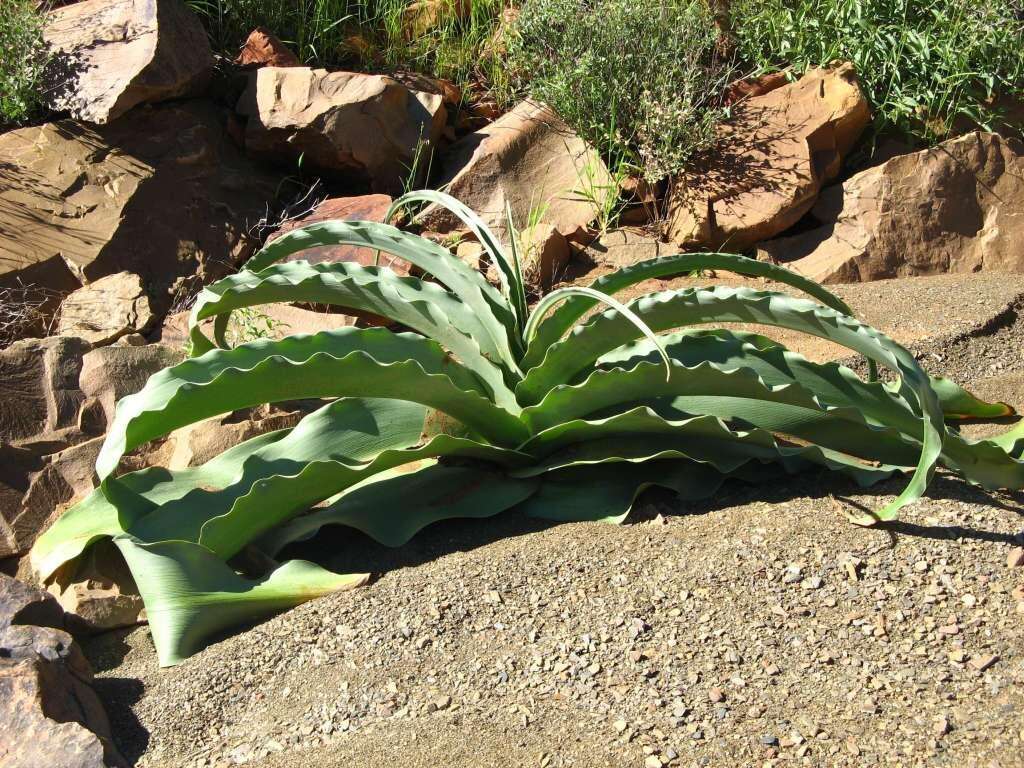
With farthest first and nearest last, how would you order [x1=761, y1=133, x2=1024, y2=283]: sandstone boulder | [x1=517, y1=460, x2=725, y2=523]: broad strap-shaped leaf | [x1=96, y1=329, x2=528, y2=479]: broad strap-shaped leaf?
1. [x1=761, y1=133, x2=1024, y2=283]: sandstone boulder
2. [x1=517, y1=460, x2=725, y2=523]: broad strap-shaped leaf
3. [x1=96, y1=329, x2=528, y2=479]: broad strap-shaped leaf

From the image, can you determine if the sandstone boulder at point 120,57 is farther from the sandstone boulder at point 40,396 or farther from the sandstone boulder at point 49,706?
the sandstone boulder at point 49,706

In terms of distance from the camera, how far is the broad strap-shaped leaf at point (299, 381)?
231cm

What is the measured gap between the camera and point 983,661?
1923mm

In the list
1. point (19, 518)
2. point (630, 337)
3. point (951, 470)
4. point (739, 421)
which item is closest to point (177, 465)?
point (19, 518)

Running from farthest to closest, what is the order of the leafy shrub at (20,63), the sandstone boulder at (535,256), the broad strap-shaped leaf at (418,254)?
the leafy shrub at (20,63)
the sandstone boulder at (535,256)
the broad strap-shaped leaf at (418,254)

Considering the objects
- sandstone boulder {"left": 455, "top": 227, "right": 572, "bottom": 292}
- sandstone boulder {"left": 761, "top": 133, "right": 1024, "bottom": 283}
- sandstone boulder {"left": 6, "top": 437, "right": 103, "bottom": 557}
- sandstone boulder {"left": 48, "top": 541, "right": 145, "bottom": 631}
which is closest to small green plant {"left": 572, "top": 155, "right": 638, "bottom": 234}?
sandstone boulder {"left": 455, "top": 227, "right": 572, "bottom": 292}

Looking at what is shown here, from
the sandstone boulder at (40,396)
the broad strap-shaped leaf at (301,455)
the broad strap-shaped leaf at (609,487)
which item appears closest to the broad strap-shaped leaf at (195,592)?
the broad strap-shaped leaf at (301,455)

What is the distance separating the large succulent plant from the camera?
2.31 meters

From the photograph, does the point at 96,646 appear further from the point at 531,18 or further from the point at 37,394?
the point at 531,18

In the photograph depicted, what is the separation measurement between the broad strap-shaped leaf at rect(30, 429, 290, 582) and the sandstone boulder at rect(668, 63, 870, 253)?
2.60 meters

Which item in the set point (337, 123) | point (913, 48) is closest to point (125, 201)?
point (337, 123)

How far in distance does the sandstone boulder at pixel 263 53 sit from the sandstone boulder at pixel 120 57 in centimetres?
38

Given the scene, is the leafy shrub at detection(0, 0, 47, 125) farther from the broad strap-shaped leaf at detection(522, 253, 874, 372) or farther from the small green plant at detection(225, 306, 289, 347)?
the broad strap-shaped leaf at detection(522, 253, 874, 372)

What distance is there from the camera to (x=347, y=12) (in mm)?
5625
